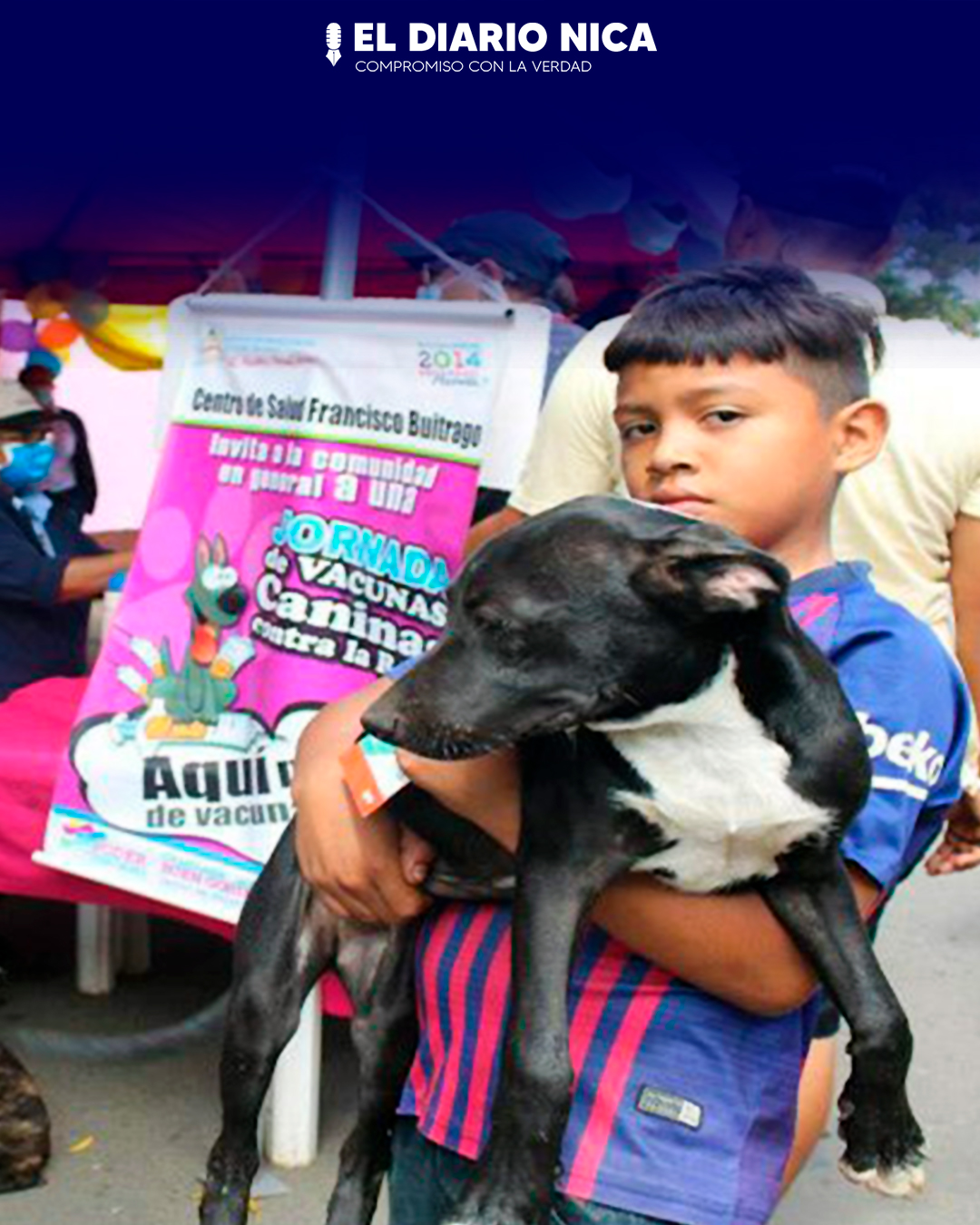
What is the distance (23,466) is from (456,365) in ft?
6.66

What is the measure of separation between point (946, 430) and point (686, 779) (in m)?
2.01

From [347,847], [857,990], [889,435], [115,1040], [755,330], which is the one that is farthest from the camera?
[115,1040]

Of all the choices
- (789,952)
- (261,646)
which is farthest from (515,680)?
(261,646)

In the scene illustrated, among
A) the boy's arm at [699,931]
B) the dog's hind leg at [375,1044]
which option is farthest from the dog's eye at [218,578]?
the boy's arm at [699,931]

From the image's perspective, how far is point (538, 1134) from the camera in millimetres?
1383

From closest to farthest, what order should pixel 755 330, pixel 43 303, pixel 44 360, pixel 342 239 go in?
pixel 755 330, pixel 342 239, pixel 44 360, pixel 43 303

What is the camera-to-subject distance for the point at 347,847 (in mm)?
1728

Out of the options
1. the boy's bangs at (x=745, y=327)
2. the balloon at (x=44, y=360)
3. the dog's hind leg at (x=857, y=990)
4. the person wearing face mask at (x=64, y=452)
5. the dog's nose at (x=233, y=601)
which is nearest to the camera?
the dog's hind leg at (x=857, y=990)

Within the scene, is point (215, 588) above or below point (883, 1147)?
above

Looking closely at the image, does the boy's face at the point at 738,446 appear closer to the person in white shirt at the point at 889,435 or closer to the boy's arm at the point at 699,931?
the boy's arm at the point at 699,931

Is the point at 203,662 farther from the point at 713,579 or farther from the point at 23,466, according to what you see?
the point at 713,579

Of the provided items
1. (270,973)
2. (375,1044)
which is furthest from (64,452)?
(375,1044)

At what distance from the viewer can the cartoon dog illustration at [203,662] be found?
3.22 metres

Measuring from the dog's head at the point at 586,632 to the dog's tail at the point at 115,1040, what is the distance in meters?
2.88
